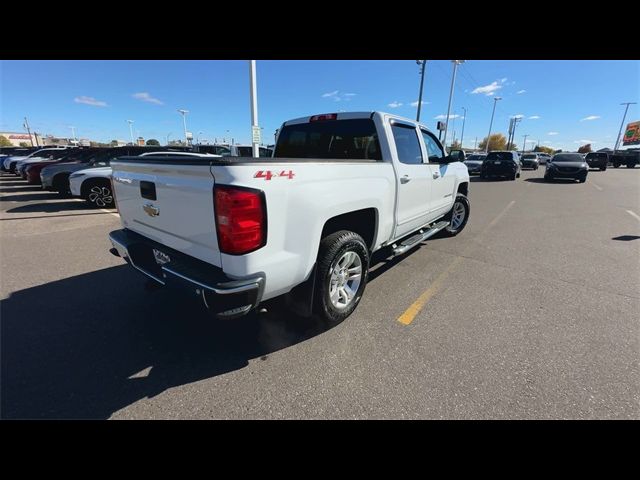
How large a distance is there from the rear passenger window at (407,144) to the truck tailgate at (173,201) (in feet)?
8.27

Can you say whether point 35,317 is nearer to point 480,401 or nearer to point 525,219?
point 480,401

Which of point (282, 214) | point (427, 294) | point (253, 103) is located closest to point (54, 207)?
point (253, 103)

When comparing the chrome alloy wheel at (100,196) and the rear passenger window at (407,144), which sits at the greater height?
the rear passenger window at (407,144)

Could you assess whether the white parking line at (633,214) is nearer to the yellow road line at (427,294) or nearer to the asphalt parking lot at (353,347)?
the asphalt parking lot at (353,347)

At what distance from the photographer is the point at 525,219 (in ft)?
26.4

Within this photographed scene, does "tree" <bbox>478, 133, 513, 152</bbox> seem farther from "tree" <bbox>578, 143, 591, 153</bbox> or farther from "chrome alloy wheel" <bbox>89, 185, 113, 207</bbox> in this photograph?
"chrome alloy wheel" <bbox>89, 185, 113, 207</bbox>

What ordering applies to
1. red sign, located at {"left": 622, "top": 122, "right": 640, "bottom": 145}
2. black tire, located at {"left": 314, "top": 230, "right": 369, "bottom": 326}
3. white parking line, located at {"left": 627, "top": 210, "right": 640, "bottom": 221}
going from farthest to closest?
red sign, located at {"left": 622, "top": 122, "right": 640, "bottom": 145} → white parking line, located at {"left": 627, "top": 210, "right": 640, "bottom": 221} → black tire, located at {"left": 314, "top": 230, "right": 369, "bottom": 326}

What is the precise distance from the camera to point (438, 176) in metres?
4.65

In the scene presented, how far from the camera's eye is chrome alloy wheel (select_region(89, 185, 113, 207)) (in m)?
8.98

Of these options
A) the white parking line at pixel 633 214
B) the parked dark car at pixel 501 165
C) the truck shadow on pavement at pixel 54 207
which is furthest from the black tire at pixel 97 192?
the parked dark car at pixel 501 165

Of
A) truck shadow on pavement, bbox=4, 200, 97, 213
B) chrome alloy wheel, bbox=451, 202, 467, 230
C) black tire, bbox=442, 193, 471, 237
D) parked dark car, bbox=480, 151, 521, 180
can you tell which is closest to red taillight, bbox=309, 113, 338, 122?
black tire, bbox=442, 193, 471, 237

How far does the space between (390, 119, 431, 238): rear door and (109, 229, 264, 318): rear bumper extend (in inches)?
89.0

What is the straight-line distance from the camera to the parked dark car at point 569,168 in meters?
17.7
